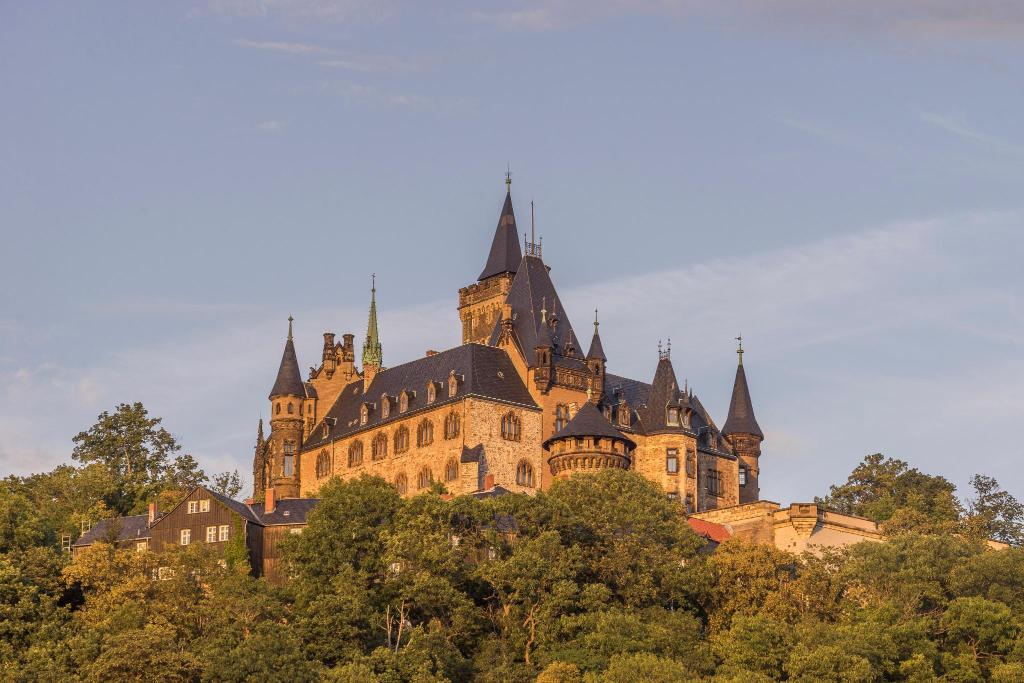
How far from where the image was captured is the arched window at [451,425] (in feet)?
371

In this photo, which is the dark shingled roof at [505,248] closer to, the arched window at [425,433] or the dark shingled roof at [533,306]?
the dark shingled roof at [533,306]

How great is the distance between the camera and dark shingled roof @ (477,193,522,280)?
13062 cm

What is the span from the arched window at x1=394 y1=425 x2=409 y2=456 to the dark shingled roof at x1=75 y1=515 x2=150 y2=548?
16.0m

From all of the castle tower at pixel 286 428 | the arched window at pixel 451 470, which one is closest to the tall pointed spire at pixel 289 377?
the castle tower at pixel 286 428

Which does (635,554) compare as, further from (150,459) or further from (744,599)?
(150,459)

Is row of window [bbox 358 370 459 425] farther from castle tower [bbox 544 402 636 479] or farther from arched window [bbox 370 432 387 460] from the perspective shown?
castle tower [bbox 544 402 636 479]

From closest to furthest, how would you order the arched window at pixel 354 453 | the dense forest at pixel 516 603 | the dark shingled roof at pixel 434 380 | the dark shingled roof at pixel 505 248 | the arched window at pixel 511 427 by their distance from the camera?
the dense forest at pixel 516 603 → the arched window at pixel 511 427 → the dark shingled roof at pixel 434 380 → the arched window at pixel 354 453 → the dark shingled roof at pixel 505 248

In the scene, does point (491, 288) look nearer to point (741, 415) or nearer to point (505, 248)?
point (505, 248)

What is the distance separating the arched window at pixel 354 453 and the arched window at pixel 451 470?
817 centimetres

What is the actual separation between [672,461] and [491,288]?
70.5 ft

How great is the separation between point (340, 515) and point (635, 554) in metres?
12.4

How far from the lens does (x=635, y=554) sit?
89.4 meters

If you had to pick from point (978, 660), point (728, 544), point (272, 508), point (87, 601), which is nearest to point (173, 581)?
point (87, 601)

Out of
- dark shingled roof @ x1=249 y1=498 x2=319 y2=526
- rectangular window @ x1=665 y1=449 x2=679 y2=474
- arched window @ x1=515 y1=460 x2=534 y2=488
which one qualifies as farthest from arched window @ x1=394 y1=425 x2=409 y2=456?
rectangular window @ x1=665 y1=449 x2=679 y2=474
